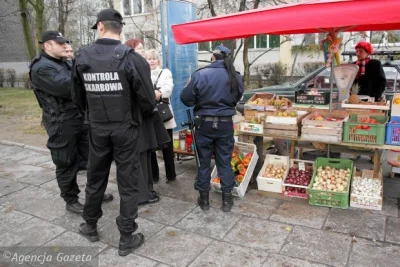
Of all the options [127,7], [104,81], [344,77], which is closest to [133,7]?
[127,7]

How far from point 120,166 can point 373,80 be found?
13.7 feet

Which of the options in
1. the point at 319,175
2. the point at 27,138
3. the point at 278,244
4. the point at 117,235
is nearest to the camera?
the point at 278,244

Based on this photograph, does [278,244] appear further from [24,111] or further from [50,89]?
[24,111]

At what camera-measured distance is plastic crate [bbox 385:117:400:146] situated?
3.89 metres

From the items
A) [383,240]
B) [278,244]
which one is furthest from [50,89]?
[383,240]

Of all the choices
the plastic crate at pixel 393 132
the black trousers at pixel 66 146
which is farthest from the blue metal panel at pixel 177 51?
the plastic crate at pixel 393 132

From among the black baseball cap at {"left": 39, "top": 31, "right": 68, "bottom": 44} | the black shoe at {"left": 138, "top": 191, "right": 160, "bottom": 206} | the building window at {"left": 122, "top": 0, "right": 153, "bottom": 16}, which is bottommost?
the black shoe at {"left": 138, "top": 191, "right": 160, "bottom": 206}

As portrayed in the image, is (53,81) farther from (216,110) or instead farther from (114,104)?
(216,110)

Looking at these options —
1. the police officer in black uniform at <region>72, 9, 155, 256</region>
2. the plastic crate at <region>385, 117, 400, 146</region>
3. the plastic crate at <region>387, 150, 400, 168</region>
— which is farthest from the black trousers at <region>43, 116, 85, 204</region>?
the plastic crate at <region>387, 150, 400, 168</region>

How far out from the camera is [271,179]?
4461mm

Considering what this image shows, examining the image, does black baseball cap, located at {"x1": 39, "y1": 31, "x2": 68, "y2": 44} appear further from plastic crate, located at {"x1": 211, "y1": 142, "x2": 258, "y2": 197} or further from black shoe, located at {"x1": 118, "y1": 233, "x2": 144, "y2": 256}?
plastic crate, located at {"x1": 211, "y1": 142, "x2": 258, "y2": 197}

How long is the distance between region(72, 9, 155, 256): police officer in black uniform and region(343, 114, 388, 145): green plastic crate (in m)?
2.37

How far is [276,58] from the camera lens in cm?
2220

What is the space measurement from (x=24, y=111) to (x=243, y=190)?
10899mm
